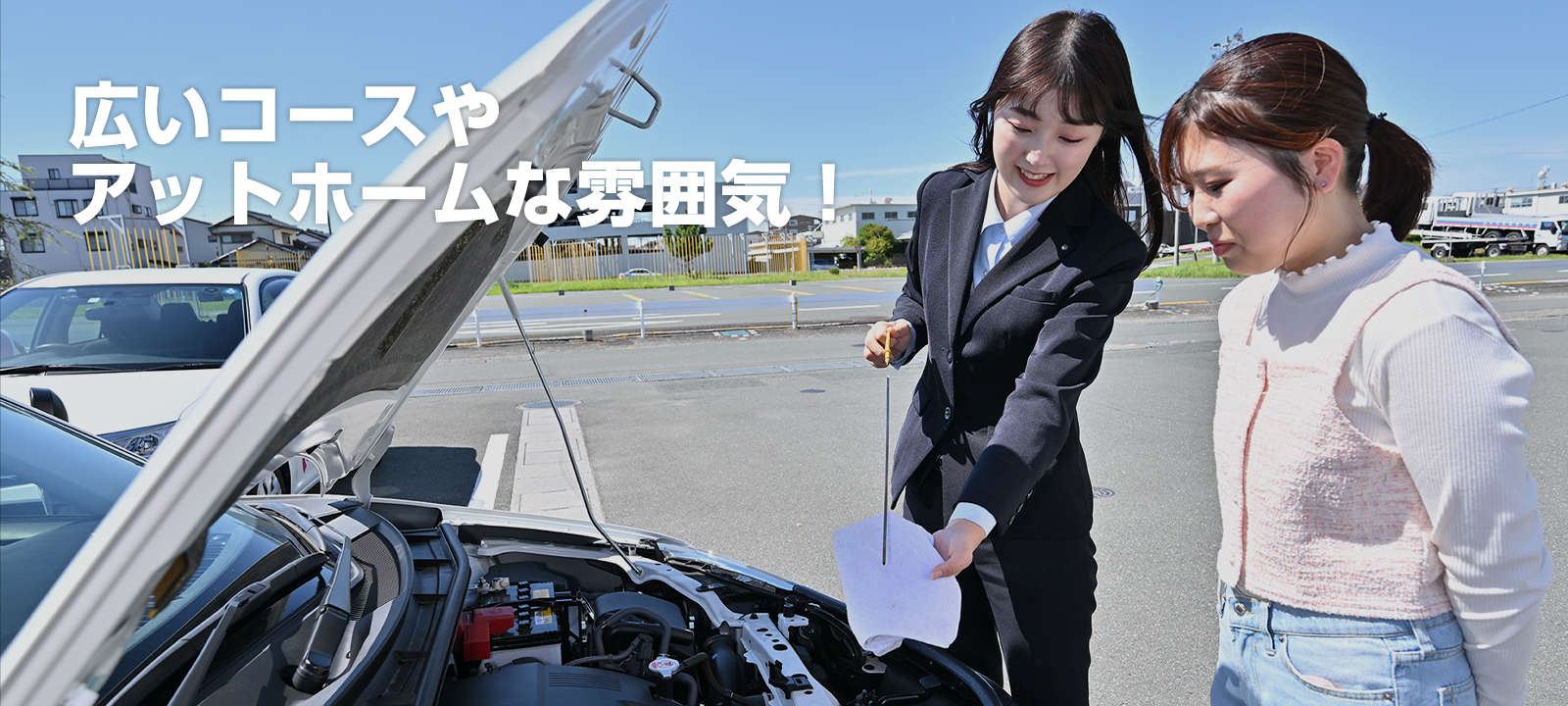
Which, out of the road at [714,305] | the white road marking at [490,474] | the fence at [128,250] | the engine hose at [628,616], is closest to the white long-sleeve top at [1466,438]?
the engine hose at [628,616]

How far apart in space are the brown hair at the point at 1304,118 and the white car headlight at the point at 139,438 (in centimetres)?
413

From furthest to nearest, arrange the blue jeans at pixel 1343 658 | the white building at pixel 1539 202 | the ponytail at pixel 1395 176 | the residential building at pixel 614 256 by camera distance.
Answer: the white building at pixel 1539 202 < the residential building at pixel 614 256 < the ponytail at pixel 1395 176 < the blue jeans at pixel 1343 658

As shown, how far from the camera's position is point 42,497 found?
1.54 m

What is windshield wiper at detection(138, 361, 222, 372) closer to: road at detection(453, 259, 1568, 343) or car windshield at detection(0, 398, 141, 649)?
car windshield at detection(0, 398, 141, 649)

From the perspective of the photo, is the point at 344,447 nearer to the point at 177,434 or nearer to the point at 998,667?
the point at 177,434

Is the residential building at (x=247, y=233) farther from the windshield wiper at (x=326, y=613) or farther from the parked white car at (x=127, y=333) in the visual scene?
the windshield wiper at (x=326, y=613)

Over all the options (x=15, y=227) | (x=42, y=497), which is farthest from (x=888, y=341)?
(x=15, y=227)

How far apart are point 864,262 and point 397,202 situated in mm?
54697

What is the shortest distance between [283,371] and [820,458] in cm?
524

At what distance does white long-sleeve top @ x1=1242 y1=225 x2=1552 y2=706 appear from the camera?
3.23 feet

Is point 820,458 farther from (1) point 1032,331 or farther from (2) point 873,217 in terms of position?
(2) point 873,217

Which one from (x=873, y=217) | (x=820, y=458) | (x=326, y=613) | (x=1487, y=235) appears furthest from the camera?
(x=873, y=217)

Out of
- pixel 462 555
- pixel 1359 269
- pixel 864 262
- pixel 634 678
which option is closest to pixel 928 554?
pixel 634 678

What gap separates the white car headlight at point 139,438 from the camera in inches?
138
